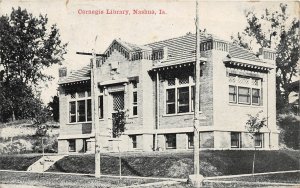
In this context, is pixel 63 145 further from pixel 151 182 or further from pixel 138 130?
pixel 151 182

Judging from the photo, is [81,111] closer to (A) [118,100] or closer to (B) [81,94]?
(B) [81,94]

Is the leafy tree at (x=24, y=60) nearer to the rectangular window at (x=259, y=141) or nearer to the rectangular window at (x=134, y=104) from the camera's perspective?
the rectangular window at (x=134, y=104)

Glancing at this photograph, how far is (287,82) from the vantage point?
Answer: 38531 millimetres

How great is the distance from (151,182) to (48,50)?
23.2 metres

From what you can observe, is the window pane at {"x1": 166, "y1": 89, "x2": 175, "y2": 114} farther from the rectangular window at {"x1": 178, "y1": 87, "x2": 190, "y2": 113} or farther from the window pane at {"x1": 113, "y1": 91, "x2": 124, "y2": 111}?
the window pane at {"x1": 113, "y1": 91, "x2": 124, "y2": 111}

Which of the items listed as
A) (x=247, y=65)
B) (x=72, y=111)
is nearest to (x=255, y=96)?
(x=247, y=65)

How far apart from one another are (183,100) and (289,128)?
10.9m

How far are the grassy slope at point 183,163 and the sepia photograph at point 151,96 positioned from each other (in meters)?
0.07

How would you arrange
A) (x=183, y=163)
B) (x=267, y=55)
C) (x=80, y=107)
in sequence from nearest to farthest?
(x=183, y=163) < (x=267, y=55) < (x=80, y=107)

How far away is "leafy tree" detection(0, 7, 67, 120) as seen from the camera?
36688mm

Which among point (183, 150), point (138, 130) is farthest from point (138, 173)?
point (138, 130)

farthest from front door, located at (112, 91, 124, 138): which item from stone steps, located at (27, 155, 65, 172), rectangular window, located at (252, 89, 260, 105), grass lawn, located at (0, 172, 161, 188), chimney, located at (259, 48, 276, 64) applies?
chimney, located at (259, 48, 276, 64)

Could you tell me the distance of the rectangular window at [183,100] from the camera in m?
28.2

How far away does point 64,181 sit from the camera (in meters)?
20.5
